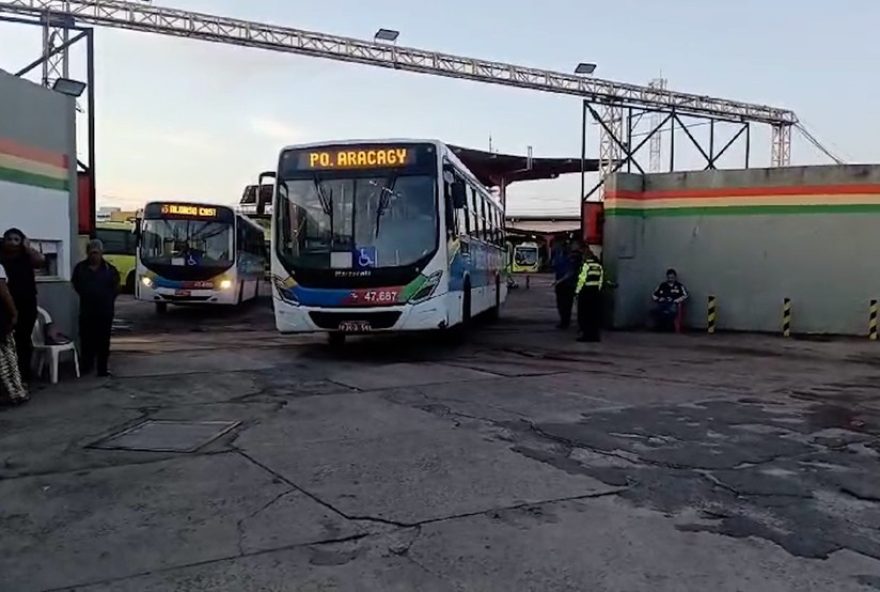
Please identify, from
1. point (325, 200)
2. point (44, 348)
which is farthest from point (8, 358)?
point (325, 200)

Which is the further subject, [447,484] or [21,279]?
[21,279]

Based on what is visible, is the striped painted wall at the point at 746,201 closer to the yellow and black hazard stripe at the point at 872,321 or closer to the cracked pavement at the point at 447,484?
the yellow and black hazard stripe at the point at 872,321

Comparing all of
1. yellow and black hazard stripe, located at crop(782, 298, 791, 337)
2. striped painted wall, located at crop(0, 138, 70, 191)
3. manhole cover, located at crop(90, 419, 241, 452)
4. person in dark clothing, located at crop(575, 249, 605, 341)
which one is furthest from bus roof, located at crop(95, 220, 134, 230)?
manhole cover, located at crop(90, 419, 241, 452)

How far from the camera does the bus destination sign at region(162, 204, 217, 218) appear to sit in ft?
73.3

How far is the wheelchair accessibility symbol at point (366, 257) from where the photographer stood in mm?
12367

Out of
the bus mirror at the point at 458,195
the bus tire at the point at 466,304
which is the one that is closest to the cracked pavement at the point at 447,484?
the bus mirror at the point at 458,195

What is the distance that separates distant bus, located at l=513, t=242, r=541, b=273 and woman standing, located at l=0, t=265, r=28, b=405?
160ft

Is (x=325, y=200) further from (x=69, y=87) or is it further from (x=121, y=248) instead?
(x=121, y=248)

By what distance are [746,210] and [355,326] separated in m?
10.3

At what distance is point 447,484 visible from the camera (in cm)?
584

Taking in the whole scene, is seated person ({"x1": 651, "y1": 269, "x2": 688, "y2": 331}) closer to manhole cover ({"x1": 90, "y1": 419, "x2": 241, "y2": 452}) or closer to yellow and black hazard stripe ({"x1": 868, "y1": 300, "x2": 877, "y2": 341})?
yellow and black hazard stripe ({"x1": 868, "y1": 300, "x2": 877, "y2": 341})

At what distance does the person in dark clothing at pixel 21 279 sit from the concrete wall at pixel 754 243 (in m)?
12.6

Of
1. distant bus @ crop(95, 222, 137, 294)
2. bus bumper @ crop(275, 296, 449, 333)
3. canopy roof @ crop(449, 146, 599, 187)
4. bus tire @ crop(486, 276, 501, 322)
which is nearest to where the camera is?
bus bumper @ crop(275, 296, 449, 333)

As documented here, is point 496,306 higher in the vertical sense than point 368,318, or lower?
lower
